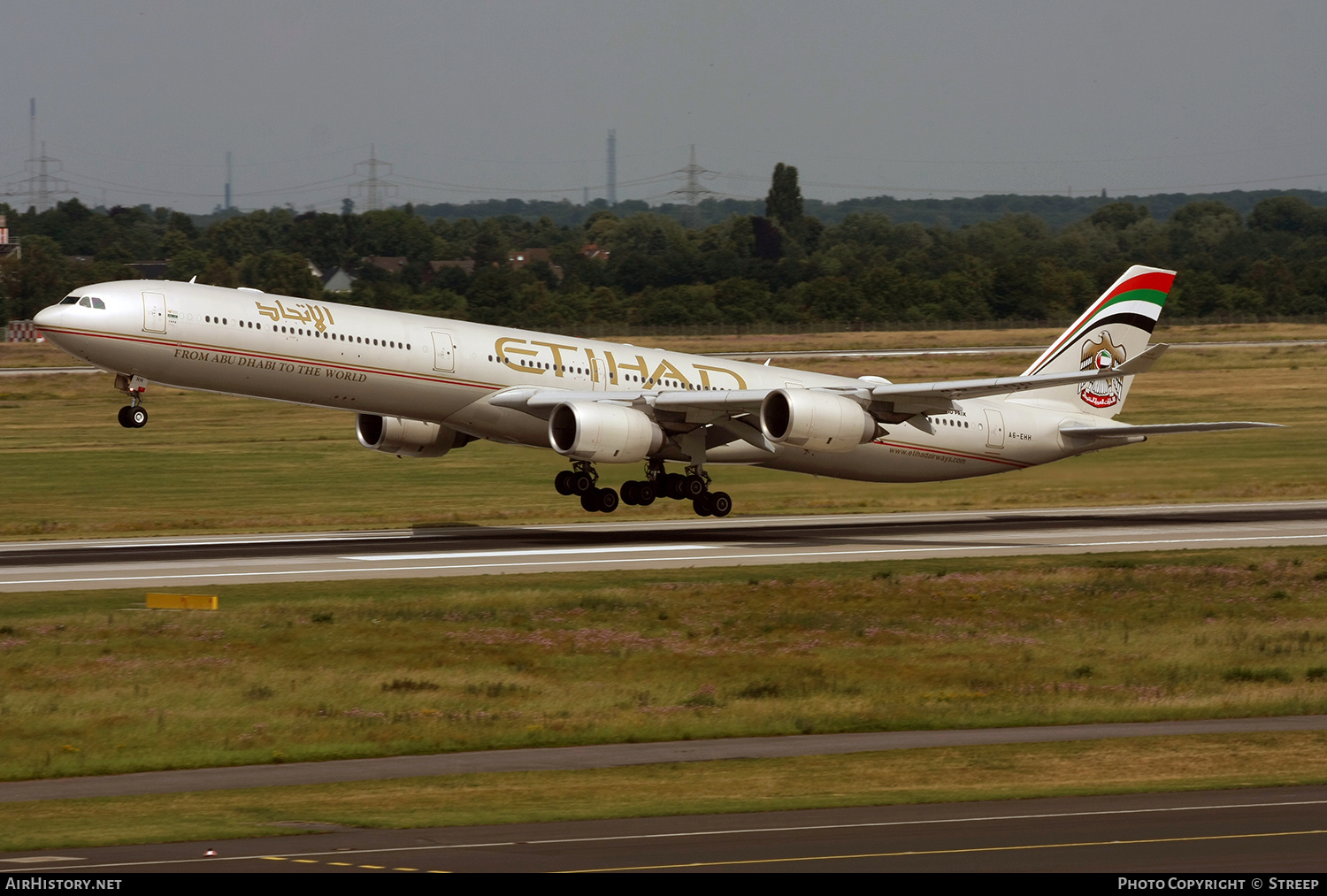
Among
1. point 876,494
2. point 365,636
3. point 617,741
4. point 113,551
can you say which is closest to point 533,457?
point 876,494

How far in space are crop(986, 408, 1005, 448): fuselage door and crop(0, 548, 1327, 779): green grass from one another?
43.3 feet

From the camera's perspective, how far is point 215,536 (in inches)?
1951

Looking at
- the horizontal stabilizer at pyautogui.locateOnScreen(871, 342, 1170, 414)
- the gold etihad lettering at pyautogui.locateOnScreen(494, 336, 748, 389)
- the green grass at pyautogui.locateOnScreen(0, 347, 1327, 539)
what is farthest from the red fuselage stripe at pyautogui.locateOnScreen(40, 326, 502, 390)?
the horizontal stabilizer at pyautogui.locateOnScreen(871, 342, 1170, 414)

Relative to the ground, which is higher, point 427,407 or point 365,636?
point 427,407

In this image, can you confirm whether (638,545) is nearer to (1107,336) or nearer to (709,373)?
(709,373)

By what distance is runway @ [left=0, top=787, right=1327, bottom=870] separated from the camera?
54.2 ft

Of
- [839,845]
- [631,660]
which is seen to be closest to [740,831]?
[839,845]

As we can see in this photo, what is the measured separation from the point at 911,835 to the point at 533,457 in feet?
182

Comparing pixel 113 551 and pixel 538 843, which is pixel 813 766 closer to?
pixel 538 843

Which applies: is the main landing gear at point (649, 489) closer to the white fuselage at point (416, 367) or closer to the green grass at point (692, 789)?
the white fuselage at point (416, 367)

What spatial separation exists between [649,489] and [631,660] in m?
18.1

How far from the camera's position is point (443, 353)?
45375mm

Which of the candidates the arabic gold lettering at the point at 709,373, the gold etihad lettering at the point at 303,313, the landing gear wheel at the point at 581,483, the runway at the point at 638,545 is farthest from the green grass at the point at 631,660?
the arabic gold lettering at the point at 709,373

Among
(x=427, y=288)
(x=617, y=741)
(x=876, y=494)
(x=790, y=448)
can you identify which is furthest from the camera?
(x=427, y=288)
